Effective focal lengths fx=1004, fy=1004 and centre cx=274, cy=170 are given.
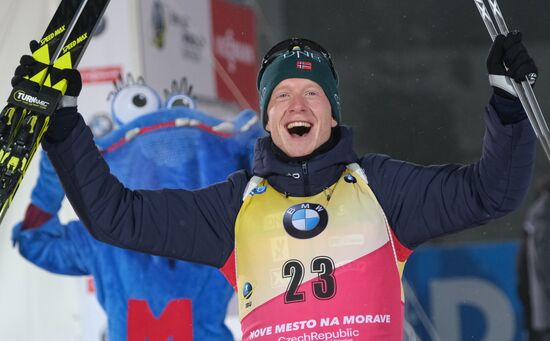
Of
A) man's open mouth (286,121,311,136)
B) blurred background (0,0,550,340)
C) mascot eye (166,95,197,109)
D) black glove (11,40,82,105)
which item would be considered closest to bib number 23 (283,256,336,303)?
man's open mouth (286,121,311,136)

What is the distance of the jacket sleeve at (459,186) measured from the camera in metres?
2.00

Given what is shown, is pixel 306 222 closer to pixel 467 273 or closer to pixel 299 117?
pixel 299 117

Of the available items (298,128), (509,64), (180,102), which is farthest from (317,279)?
(180,102)

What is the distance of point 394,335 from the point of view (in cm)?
211

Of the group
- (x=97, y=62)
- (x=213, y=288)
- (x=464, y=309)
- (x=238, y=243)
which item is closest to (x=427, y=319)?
(x=464, y=309)

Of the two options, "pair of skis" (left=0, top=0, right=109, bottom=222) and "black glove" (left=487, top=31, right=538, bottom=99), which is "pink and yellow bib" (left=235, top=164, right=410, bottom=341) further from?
"pair of skis" (left=0, top=0, right=109, bottom=222)

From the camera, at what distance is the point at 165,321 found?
315 centimetres

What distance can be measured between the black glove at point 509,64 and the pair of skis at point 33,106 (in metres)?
0.88

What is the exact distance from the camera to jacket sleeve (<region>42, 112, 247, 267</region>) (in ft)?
6.86

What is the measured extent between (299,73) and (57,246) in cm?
136

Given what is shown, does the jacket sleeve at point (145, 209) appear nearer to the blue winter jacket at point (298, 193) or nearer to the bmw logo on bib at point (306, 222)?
the blue winter jacket at point (298, 193)

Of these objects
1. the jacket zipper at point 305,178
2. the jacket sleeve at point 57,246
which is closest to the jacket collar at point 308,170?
the jacket zipper at point 305,178

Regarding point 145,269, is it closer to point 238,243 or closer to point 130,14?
point 130,14

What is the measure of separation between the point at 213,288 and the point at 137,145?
20.7 inches
